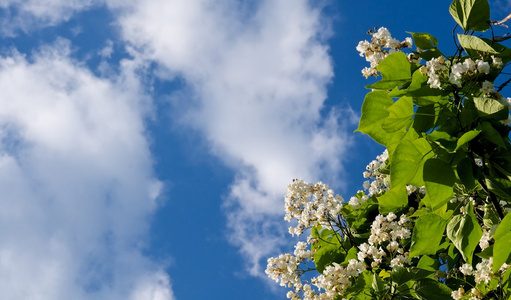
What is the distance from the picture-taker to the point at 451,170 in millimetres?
2430

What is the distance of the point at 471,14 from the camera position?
8.25 feet

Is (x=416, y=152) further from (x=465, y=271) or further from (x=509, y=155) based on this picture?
(x=465, y=271)

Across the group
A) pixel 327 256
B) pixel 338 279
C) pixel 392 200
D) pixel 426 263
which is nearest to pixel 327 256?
pixel 327 256

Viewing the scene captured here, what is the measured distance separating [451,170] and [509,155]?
0.91 ft

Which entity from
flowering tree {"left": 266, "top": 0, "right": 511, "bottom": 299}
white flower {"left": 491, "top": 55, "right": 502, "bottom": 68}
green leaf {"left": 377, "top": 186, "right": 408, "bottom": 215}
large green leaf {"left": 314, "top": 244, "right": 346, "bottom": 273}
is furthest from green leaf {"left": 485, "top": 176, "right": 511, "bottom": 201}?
large green leaf {"left": 314, "top": 244, "right": 346, "bottom": 273}

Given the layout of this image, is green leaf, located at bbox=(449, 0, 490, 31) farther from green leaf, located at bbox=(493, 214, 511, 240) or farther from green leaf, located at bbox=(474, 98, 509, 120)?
green leaf, located at bbox=(493, 214, 511, 240)

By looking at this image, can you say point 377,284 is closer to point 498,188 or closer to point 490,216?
point 490,216

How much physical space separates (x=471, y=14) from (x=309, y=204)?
2.35m

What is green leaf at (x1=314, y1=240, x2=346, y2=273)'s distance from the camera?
14.9ft

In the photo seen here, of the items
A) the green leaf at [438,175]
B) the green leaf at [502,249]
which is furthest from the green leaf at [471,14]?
the green leaf at [502,249]

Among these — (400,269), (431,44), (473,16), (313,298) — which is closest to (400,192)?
(400,269)

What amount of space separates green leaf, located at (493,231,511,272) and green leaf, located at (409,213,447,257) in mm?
293

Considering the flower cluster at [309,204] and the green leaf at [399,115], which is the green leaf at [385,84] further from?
the flower cluster at [309,204]

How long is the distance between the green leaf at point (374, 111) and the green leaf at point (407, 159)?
0.92ft
